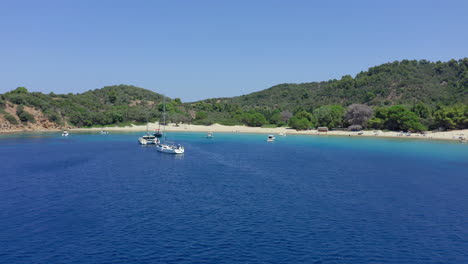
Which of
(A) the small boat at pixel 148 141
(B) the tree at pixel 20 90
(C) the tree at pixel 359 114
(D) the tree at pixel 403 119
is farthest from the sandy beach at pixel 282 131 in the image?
(A) the small boat at pixel 148 141

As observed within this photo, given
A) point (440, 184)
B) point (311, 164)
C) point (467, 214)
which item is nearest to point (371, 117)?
point (311, 164)

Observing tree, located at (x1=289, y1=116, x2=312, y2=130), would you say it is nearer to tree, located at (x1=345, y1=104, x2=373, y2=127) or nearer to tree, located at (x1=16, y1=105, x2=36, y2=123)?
tree, located at (x1=345, y1=104, x2=373, y2=127)

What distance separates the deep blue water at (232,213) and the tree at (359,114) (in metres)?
87.8

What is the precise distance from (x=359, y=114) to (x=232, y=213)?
432 ft

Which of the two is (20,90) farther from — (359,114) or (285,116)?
(359,114)

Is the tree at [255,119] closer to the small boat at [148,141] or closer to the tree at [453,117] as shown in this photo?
the tree at [453,117]

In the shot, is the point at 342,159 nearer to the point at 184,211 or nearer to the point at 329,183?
the point at 329,183

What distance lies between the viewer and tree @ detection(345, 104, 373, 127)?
15562cm

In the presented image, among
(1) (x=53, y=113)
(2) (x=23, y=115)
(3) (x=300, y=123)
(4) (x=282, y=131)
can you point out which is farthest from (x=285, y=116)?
(2) (x=23, y=115)

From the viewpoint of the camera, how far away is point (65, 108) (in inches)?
7210

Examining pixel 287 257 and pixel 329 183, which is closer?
pixel 287 257

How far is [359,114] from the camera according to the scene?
6176 inches

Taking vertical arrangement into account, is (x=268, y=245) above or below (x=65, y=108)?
below

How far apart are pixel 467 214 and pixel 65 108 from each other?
598 ft
